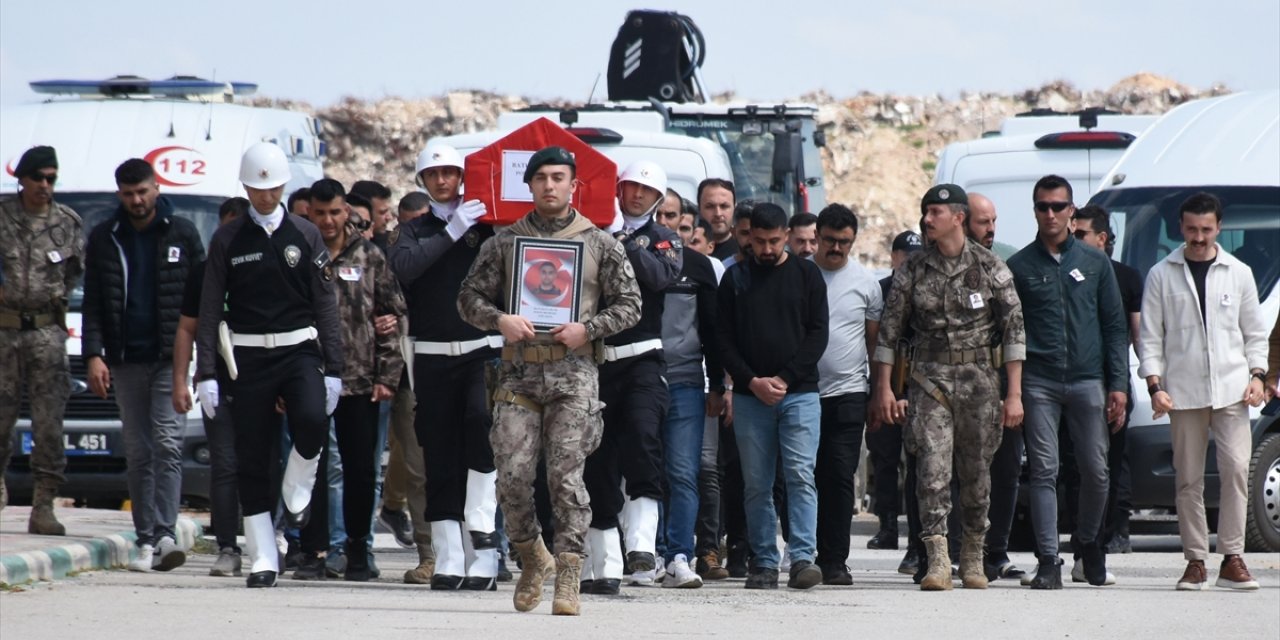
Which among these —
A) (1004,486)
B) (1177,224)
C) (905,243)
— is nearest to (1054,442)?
(1004,486)

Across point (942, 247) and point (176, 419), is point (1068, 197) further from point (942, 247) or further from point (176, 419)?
point (176, 419)

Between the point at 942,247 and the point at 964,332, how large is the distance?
18.1 inches

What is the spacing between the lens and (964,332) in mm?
11141

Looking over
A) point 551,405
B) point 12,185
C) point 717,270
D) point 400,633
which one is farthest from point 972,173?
point 400,633

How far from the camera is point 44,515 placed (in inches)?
495

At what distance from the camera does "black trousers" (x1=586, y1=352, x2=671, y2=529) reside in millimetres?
10500

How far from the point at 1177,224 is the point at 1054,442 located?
10.9 ft

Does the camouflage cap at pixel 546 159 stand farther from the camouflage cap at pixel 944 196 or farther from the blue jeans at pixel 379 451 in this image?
the blue jeans at pixel 379 451

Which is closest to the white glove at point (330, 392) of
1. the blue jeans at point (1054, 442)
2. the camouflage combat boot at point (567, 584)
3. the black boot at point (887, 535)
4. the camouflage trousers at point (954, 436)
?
the camouflage combat boot at point (567, 584)

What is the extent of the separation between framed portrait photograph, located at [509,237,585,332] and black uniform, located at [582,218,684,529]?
29.6 inches

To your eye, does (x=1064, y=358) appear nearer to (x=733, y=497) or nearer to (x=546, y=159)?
(x=733, y=497)

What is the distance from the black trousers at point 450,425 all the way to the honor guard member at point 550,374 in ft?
2.66

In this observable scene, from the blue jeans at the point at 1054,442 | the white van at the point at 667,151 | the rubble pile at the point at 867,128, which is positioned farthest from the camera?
the rubble pile at the point at 867,128

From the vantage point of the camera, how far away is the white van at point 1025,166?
17.4 metres
